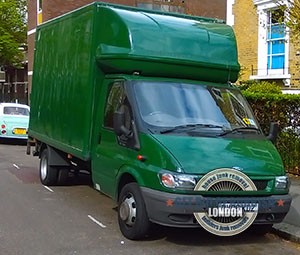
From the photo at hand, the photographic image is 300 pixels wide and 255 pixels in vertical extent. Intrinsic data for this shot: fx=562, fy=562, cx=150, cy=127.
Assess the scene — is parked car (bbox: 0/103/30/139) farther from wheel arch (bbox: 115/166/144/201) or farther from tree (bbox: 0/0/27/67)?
tree (bbox: 0/0/27/67)

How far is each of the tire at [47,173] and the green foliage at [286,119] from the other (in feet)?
15.3

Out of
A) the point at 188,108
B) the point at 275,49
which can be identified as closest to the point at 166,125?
the point at 188,108

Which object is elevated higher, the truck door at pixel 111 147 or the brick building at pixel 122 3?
the brick building at pixel 122 3

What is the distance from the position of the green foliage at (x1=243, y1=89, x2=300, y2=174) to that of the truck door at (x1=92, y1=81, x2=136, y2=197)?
533cm

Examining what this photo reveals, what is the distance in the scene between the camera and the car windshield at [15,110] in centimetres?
2108

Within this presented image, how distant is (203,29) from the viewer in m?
8.27

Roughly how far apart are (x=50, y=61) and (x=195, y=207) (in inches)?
220

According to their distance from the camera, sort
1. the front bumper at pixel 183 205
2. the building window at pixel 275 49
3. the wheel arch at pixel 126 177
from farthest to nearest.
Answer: the building window at pixel 275 49
the wheel arch at pixel 126 177
the front bumper at pixel 183 205

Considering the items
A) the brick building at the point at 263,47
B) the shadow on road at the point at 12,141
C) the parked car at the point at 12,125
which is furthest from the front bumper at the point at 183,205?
the shadow on road at the point at 12,141

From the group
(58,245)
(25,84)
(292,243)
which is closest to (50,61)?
(58,245)

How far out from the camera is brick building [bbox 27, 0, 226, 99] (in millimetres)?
34844

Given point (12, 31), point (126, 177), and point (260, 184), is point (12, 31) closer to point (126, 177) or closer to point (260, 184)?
point (126, 177)

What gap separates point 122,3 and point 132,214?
105 feet

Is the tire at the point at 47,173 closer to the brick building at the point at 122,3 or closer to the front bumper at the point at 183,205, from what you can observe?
the front bumper at the point at 183,205
